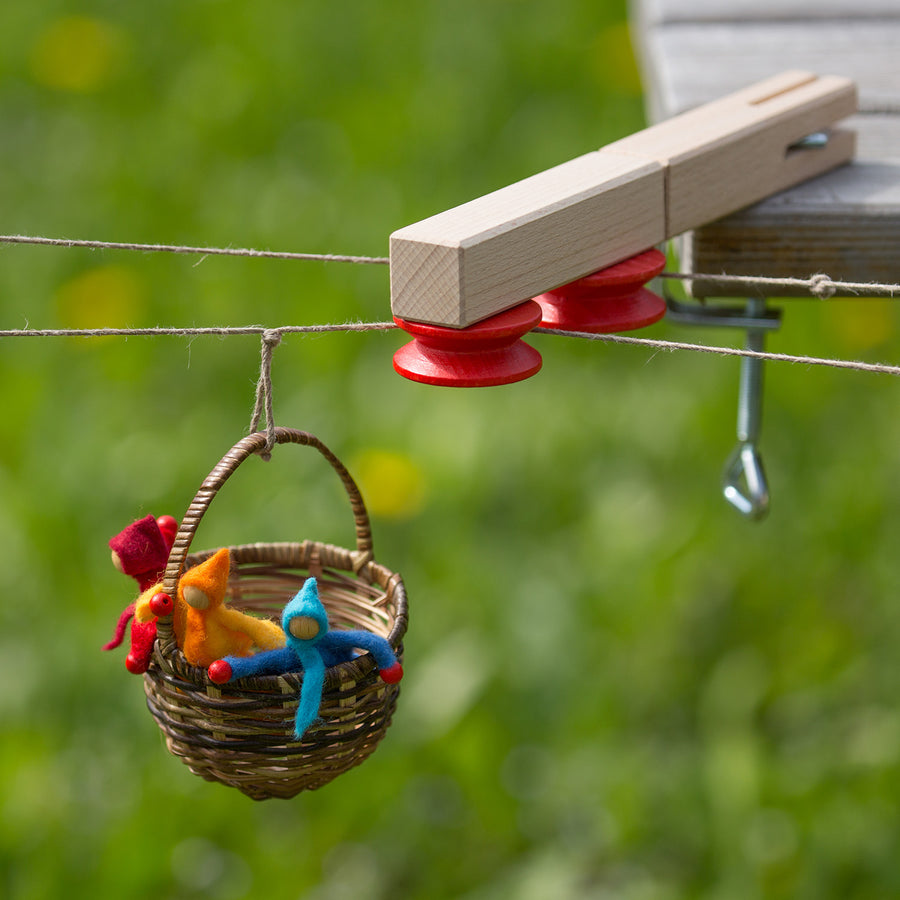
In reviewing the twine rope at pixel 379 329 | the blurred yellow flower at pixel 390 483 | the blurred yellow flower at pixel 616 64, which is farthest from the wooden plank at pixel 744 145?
the blurred yellow flower at pixel 616 64

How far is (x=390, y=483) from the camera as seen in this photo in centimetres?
199

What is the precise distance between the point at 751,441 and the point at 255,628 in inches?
15.3

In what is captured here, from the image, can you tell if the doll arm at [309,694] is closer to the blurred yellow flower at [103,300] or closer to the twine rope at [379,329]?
the twine rope at [379,329]

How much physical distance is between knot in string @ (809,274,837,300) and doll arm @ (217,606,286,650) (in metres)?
0.35

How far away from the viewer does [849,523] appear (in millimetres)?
1914

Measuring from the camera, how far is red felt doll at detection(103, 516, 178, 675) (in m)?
0.78

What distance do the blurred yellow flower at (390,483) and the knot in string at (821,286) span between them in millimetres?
1184

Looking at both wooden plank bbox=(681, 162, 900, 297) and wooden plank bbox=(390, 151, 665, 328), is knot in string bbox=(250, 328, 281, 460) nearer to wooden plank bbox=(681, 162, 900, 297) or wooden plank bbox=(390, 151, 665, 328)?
wooden plank bbox=(390, 151, 665, 328)

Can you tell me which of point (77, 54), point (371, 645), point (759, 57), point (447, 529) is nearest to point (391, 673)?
point (371, 645)

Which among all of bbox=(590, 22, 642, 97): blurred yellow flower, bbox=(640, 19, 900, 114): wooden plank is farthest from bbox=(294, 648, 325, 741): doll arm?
bbox=(590, 22, 642, 97): blurred yellow flower

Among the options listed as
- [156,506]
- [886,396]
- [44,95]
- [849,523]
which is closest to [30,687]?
[156,506]

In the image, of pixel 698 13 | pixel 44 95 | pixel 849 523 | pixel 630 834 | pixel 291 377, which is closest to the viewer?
pixel 698 13

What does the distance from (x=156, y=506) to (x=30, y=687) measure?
12.5 inches

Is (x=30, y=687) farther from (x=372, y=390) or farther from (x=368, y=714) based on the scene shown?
(x=368, y=714)
